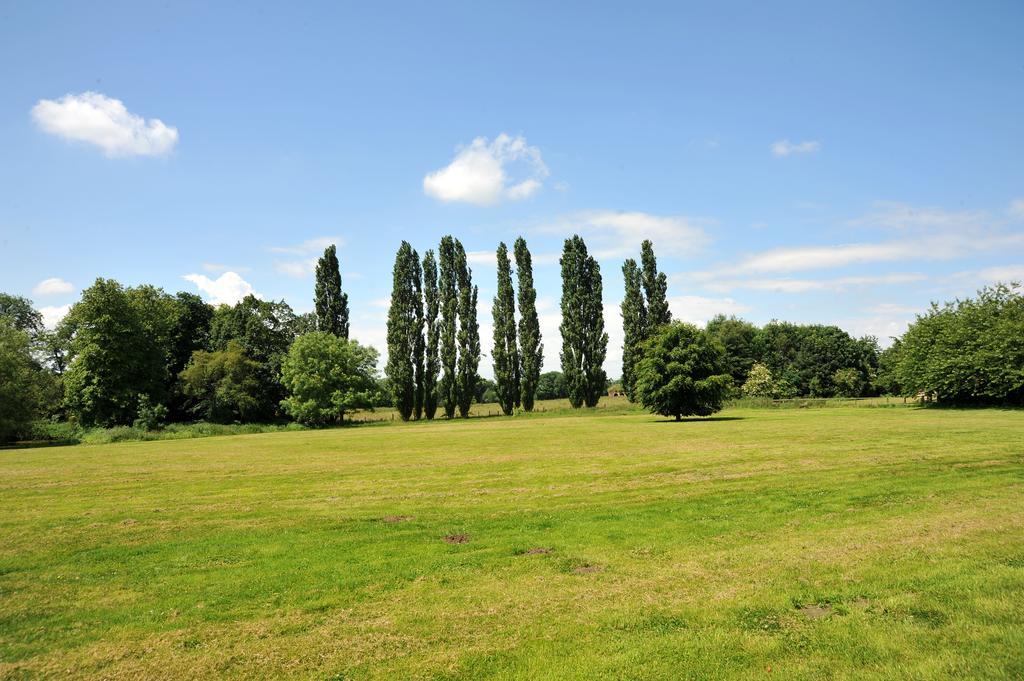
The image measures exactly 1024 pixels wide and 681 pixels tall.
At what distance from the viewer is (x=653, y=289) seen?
3344 inches

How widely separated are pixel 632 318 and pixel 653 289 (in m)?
5.68

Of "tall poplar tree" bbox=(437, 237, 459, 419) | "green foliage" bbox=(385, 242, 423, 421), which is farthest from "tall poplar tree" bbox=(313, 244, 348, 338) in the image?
"tall poplar tree" bbox=(437, 237, 459, 419)

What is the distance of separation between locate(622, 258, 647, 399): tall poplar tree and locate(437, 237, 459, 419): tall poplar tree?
25109 millimetres

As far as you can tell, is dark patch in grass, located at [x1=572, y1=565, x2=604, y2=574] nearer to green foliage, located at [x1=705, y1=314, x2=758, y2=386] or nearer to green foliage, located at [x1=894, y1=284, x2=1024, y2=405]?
green foliage, located at [x1=894, y1=284, x2=1024, y2=405]

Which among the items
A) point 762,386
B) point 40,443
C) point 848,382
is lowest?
point 40,443

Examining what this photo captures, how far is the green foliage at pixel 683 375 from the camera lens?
166ft

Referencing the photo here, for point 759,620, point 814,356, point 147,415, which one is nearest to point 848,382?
point 814,356

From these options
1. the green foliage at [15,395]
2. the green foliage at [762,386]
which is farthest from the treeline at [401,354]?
the green foliage at [762,386]

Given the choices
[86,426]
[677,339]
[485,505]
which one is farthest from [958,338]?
[86,426]

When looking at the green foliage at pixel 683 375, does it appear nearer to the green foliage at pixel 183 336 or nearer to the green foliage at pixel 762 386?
the green foliage at pixel 762 386

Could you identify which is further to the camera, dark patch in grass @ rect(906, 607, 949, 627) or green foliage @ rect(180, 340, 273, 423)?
green foliage @ rect(180, 340, 273, 423)

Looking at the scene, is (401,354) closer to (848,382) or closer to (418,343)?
(418,343)

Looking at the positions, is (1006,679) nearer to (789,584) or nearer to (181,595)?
(789,584)

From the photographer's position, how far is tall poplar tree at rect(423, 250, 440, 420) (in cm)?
7812
